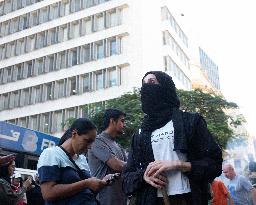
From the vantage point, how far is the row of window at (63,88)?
31.5 m

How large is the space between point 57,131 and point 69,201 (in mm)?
30184

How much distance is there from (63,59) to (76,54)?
1546mm

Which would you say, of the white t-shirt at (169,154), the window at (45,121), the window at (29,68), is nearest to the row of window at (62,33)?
the window at (29,68)

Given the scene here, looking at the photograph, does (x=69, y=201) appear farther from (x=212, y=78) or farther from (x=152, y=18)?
(x=212, y=78)

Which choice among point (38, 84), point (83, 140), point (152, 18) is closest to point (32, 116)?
point (38, 84)

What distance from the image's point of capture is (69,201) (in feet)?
9.64

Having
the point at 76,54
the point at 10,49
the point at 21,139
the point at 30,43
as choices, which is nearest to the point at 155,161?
the point at 21,139

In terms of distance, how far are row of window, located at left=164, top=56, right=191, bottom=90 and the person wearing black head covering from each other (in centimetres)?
3178

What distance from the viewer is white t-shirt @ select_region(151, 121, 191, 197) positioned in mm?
2299

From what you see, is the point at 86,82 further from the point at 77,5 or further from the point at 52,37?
the point at 77,5

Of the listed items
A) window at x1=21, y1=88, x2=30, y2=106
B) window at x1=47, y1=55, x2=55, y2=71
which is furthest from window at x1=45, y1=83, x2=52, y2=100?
window at x1=21, y1=88, x2=30, y2=106

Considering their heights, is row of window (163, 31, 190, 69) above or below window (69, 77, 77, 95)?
above

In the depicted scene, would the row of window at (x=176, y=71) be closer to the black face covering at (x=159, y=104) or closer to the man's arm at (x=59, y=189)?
the man's arm at (x=59, y=189)

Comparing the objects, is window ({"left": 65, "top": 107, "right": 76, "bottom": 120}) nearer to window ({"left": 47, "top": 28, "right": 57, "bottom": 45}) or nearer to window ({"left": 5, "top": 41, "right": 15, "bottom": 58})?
window ({"left": 47, "top": 28, "right": 57, "bottom": 45})
